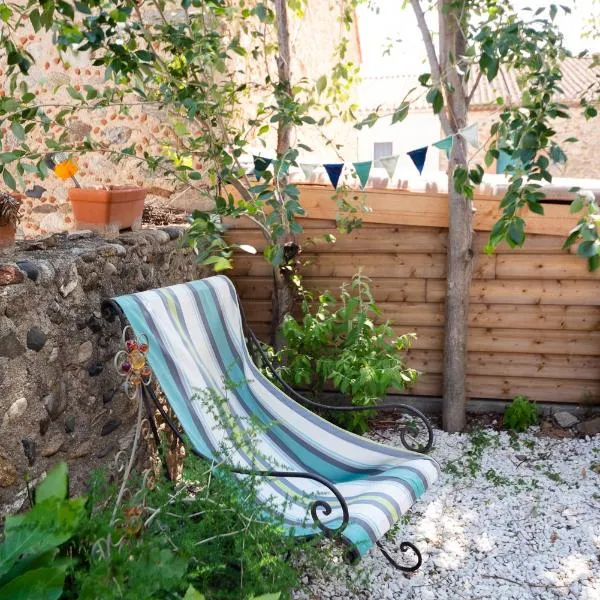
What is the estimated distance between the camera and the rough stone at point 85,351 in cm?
237

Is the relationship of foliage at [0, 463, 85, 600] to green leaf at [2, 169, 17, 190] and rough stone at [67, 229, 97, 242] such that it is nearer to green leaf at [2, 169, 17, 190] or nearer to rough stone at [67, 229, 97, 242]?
green leaf at [2, 169, 17, 190]

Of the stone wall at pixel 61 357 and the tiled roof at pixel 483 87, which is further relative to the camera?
the tiled roof at pixel 483 87

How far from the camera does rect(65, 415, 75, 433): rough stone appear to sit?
90.4 inches

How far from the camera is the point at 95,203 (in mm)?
2984

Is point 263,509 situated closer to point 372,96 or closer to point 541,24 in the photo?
point 541,24

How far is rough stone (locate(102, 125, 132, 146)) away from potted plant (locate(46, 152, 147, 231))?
1156 mm

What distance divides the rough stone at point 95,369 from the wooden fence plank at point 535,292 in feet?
7.16

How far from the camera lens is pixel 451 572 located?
2.70 meters

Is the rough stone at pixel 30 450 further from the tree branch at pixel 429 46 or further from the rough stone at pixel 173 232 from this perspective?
the tree branch at pixel 429 46

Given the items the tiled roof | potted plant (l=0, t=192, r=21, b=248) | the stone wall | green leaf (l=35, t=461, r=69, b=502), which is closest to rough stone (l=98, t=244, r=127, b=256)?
the stone wall

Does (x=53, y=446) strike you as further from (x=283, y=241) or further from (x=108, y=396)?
(x=283, y=241)

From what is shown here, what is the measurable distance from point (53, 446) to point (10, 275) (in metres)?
0.59

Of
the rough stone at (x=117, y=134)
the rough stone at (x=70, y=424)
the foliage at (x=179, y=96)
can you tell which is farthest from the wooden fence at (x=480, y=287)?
the rough stone at (x=70, y=424)

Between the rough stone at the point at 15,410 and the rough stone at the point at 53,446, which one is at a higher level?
the rough stone at the point at 15,410
